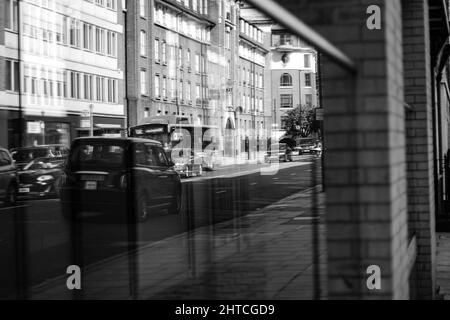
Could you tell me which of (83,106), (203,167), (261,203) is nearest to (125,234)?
(203,167)

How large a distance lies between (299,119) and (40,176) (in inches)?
113

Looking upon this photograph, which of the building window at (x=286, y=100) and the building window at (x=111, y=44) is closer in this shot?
the building window at (x=111, y=44)

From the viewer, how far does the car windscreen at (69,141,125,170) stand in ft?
18.9

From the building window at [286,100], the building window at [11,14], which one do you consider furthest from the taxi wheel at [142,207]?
the building window at [11,14]

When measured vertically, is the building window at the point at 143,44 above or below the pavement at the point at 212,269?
above

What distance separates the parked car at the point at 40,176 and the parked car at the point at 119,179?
0.13 metres

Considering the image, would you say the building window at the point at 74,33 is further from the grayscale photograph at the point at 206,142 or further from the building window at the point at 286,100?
the building window at the point at 286,100

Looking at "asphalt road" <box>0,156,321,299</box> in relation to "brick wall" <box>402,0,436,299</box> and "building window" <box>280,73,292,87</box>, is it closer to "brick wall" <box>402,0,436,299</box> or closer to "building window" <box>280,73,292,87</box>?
"building window" <box>280,73,292,87</box>

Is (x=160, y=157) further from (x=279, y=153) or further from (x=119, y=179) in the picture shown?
(x=279, y=153)

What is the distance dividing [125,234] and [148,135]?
3.01 meters

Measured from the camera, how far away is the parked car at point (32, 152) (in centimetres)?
463

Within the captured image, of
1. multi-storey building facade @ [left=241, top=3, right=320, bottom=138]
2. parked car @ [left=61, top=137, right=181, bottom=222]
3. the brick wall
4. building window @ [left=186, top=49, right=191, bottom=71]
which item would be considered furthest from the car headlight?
the brick wall

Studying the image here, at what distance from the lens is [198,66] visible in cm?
629
